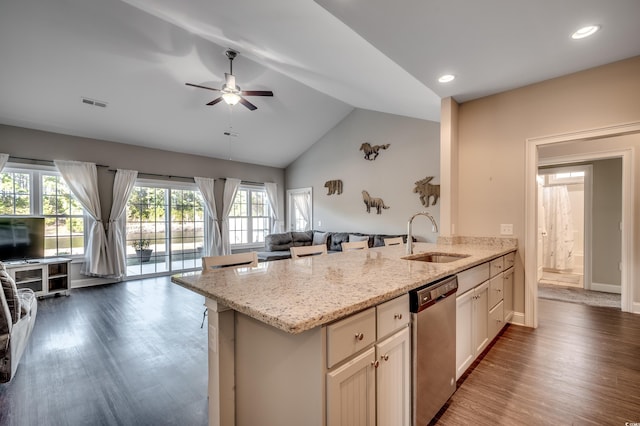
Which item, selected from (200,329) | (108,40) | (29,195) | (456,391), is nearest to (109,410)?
(200,329)

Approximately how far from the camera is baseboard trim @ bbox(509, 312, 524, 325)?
10.1ft

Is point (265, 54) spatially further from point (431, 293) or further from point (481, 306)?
point (481, 306)

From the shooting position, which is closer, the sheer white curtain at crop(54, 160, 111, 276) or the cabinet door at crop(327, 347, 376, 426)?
the cabinet door at crop(327, 347, 376, 426)

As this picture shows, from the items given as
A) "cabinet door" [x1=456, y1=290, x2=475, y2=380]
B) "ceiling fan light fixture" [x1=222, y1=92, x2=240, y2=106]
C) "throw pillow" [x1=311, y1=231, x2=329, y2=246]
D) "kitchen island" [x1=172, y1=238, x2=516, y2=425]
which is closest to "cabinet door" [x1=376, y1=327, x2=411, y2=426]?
"kitchen island" [x1=172, y1=238, x2=516, y2=425]

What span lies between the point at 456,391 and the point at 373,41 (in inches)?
107

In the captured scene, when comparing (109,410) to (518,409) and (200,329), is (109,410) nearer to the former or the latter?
(200,329)

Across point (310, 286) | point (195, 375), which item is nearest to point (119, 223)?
point (195, 375)

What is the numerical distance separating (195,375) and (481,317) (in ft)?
7.80

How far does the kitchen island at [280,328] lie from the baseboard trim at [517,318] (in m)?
2.01

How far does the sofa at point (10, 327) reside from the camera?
2.03 meters

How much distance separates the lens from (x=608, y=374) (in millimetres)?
2123

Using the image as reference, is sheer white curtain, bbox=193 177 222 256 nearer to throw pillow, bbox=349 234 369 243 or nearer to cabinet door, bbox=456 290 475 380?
throw pillow, bbox=349 234 369 243

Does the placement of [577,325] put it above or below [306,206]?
below

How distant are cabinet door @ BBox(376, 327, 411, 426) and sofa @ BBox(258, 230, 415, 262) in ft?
14.1
